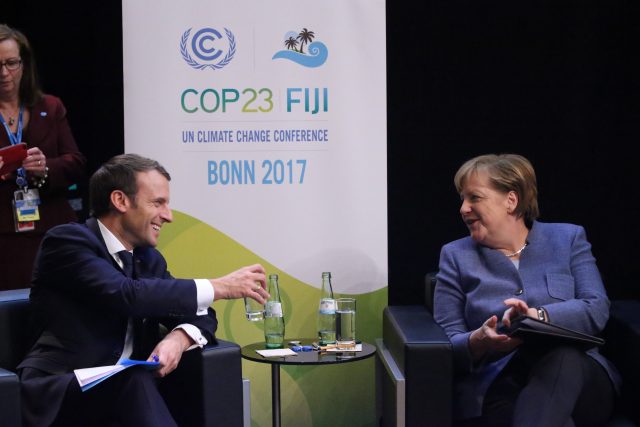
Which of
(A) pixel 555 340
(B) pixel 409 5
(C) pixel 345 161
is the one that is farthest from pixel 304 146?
(A) pixel 555 340

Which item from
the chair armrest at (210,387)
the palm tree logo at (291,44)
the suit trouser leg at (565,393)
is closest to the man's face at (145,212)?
the chair armrest at (210,387)

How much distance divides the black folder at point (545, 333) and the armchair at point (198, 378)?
92cm

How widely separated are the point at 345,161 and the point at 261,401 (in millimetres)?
1137

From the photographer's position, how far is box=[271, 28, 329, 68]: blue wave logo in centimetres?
407

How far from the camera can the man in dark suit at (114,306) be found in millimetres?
2738

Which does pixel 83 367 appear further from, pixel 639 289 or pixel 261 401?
pixel 639 289

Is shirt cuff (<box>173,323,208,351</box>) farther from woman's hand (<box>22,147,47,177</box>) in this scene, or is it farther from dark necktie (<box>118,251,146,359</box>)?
woman's hand (<box>22,147,47,177</box>)

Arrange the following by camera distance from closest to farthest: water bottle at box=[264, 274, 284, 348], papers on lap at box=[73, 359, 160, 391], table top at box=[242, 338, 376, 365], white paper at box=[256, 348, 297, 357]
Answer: papers on lap at box=[73, 359, 160, 391] → table top at box=[242, 338, 376, 365] → white paper at box=[256, 348, 297, 357] → water bottle at box=[264, 274, 284, 348]

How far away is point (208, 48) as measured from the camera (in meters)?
4.07

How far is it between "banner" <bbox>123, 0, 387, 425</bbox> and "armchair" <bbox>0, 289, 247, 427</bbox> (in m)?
1.00

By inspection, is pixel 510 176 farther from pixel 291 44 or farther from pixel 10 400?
pixel 10 400

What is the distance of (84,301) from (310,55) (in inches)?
65.3

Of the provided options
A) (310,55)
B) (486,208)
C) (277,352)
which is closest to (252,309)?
(277,352)

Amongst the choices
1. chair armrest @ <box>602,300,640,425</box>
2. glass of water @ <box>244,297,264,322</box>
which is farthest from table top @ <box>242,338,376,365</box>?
chair armrest @ <box>602,300,640,425</box>
